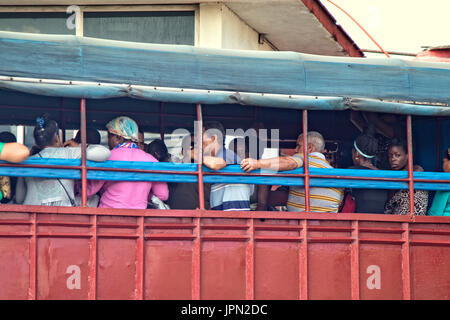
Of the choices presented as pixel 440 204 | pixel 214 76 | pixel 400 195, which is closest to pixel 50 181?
pixel 214 76

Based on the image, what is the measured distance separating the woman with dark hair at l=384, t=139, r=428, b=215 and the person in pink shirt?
1922 mm

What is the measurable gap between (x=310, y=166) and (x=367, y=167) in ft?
2.08

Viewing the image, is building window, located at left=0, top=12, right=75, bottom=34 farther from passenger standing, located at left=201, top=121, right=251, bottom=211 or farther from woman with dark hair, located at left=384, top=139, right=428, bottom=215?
woman with dark hair, located at left=384, top=139, right=428, bottom=215

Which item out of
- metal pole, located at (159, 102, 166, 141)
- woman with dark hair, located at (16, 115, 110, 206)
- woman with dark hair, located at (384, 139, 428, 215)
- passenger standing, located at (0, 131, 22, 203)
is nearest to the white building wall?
metal pole, located at (159, 102, 166, 141)

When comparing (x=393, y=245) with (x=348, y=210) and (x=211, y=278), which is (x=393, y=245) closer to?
(x=348, y=210)

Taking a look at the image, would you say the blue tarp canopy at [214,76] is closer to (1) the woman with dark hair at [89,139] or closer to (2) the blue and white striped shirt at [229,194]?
(2) the blue and white striped shirt at [229,194]

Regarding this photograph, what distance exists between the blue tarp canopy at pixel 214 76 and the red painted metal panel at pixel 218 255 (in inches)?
34.3

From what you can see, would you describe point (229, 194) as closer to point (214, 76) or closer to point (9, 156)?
point (214, 76)

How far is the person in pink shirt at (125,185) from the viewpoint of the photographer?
560 cm

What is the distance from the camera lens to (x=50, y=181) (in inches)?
215

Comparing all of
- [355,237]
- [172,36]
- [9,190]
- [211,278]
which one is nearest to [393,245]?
[355,237]

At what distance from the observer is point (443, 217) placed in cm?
607

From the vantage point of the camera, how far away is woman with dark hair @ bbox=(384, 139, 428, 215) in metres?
6.25
